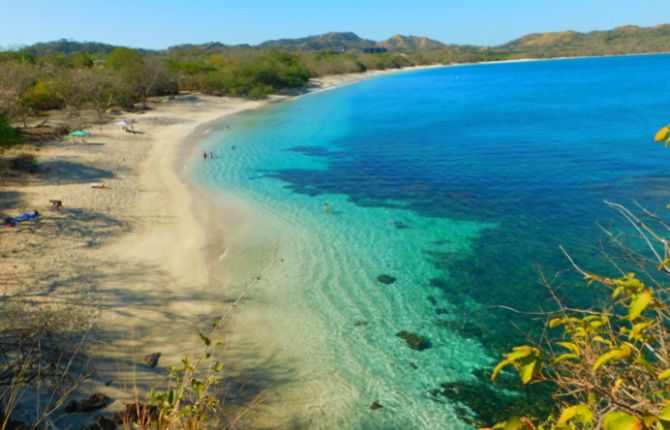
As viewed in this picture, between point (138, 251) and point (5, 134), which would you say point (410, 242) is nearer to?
point (138, 251)

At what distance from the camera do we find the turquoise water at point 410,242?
11.5 metres

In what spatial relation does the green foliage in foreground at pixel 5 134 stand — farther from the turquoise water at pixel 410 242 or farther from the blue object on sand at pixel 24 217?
the turquoise water at pixel 410 242

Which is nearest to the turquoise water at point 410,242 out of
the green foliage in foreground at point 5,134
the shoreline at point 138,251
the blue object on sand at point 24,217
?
the shoreline at point 138,251

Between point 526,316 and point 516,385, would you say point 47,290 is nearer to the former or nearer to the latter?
point 516,385

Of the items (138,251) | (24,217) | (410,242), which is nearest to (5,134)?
(24,217)

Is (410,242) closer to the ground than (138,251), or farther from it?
closer to the ground

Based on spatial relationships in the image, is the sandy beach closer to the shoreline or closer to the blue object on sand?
the shoreline

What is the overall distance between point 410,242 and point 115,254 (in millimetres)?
13625

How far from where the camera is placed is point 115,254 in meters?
17.8

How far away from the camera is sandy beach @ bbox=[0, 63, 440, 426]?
12641 millimetres

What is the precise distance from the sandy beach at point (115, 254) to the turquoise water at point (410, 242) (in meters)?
2.19

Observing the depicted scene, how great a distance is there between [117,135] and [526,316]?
39508mm

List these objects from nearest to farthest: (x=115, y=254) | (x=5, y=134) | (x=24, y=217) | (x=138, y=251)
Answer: (x=115, y=254) → (x=138, y=251) → (x=24, y=217) → (x=5, y=134)

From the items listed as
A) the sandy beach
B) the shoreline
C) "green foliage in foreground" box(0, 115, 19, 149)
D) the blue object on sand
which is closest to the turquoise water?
the shoreline
